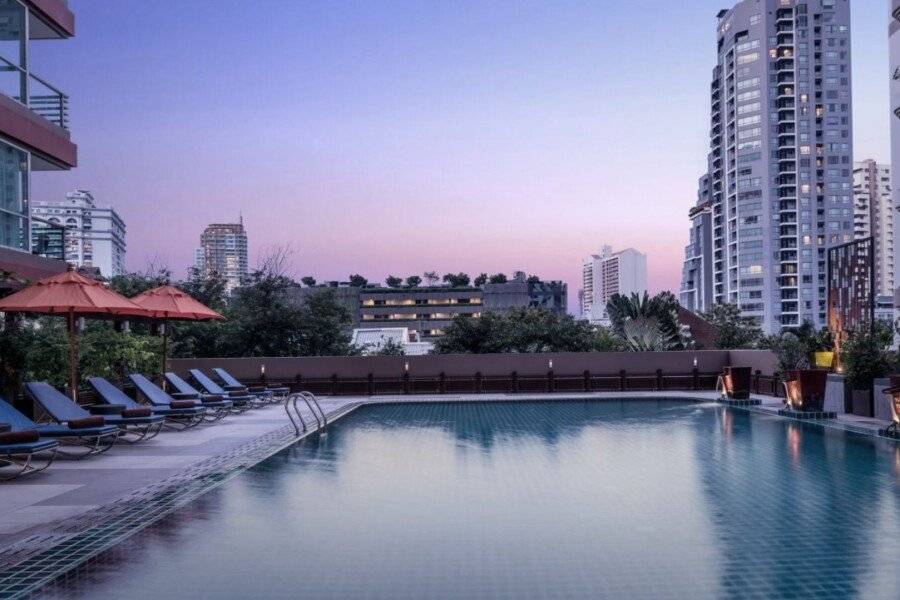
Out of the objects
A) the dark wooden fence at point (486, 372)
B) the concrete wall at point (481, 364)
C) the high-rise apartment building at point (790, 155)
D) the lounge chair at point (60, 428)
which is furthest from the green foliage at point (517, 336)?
the high-rise apartment building at point (790, 155)

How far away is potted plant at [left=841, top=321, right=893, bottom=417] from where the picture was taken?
14.5 meters

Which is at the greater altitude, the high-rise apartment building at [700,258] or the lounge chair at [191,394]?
the high-rise apartment building at [700,258]

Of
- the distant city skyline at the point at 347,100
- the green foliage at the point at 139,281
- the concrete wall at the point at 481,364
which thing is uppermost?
the distant city skyline at the point at 347,100

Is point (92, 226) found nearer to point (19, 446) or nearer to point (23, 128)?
point (23, 128)

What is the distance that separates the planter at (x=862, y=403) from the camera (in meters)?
14.6

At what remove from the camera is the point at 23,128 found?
15.5 meters

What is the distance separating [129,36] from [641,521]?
30740 mm

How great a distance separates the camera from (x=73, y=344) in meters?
12.4

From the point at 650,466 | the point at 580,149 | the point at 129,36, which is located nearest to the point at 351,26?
the point at 129,36

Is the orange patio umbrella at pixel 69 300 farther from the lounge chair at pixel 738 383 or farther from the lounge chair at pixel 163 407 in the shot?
the lounge chair at pixel 738 383

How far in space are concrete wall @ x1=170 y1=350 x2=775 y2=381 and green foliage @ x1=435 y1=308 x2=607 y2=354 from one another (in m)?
2.90

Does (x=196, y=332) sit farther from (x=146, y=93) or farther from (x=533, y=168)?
(x=533, y=168)

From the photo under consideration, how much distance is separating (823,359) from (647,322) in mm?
8222

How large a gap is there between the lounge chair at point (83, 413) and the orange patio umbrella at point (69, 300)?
3.32 ft
